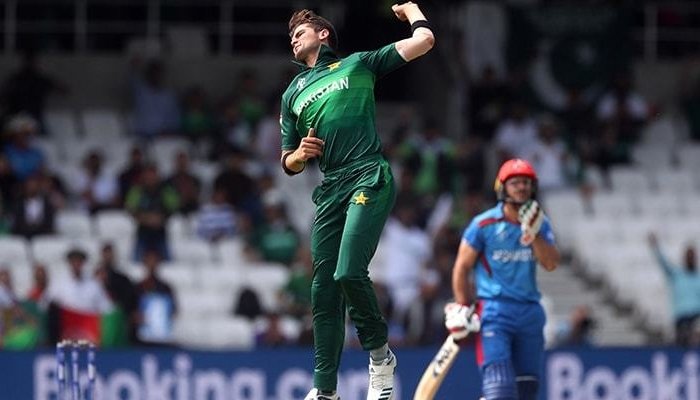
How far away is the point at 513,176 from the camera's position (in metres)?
12.1

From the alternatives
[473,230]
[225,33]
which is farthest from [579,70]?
[473,230]

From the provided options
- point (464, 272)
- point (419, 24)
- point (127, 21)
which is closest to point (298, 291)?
point (127, 21)

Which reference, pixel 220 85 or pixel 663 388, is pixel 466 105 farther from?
pixel 663 388

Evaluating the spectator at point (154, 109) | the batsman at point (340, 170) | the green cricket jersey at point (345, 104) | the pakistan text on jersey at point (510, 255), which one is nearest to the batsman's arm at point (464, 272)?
the pakistan text on jersey at point (510, 255)

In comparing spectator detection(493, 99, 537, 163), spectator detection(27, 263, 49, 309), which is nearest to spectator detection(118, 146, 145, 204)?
spectator detection(27, 263, 49, 309)

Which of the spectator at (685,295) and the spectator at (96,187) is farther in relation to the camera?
the spectator at (96,187)

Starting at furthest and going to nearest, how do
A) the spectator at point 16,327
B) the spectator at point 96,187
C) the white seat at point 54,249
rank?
1. the spectator at point 96,187
2. the white seat at point 54,249
3. the spectator at point 16,327

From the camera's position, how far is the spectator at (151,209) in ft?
62.4

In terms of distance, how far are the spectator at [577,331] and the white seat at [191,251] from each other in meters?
3.74

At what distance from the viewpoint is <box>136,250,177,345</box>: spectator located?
17984 millimetres

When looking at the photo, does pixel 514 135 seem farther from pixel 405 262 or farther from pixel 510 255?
pixel 510 255

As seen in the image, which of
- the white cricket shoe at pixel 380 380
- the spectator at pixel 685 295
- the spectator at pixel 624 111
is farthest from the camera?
the spectator at pixel 624 111

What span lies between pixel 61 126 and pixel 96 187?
1.59 m

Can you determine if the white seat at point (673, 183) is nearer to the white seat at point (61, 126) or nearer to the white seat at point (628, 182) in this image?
the white seat at point (628, 182)
